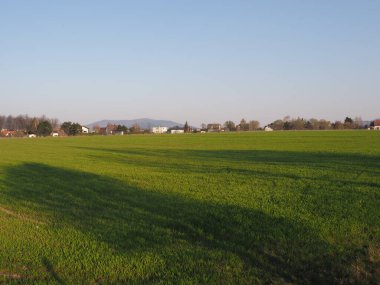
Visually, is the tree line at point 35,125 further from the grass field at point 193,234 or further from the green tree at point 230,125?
the grass field at point 193,234

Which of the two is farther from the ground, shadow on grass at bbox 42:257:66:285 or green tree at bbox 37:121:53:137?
green tree at bbox 37:121:53:137

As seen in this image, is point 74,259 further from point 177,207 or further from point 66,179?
point 66,179

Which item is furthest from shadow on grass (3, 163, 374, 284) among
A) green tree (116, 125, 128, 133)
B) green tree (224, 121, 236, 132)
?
green tree (224, 121, 236, 132)

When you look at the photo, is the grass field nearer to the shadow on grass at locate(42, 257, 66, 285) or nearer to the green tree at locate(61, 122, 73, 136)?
the shadow on grass at locate(42, 257, 66, 285)

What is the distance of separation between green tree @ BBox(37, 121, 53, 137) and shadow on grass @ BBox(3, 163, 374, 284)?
155030 millimetres

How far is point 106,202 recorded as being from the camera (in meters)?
13.2

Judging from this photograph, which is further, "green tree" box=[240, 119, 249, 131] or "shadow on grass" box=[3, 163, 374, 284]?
"green tree" box=[240, 119, 249, 131]

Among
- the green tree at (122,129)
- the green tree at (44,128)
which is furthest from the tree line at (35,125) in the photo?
the green tree at (122,129)

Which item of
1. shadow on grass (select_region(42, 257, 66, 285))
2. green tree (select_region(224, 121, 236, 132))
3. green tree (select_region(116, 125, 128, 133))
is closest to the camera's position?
shadow on grass (select_region(42, 257, 66, 285))

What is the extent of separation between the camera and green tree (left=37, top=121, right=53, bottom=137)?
16288cm

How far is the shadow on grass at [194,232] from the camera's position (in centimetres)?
664

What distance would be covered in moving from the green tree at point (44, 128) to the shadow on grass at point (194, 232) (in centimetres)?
15503

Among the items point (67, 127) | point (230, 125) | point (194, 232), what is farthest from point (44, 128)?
point (194, 232)

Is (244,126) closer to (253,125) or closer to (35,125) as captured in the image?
(253,125)
